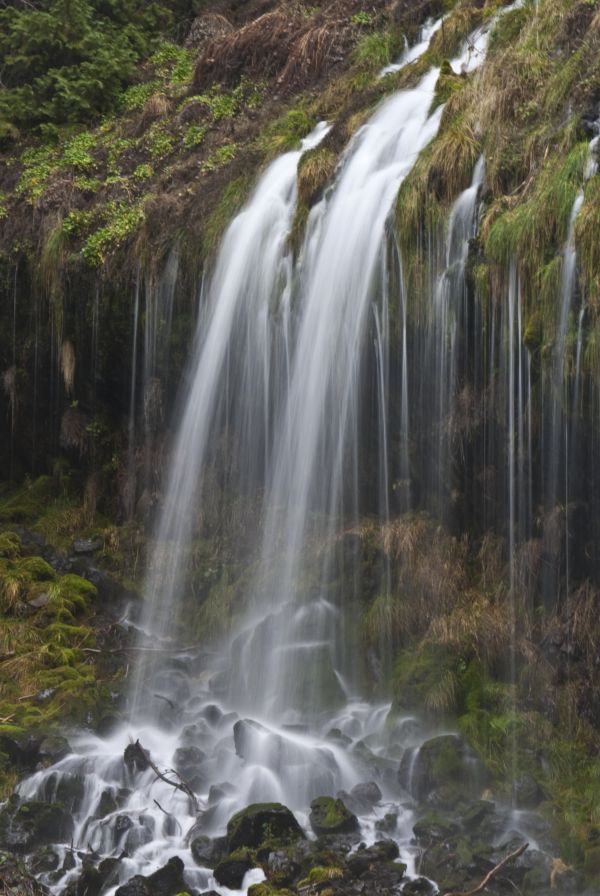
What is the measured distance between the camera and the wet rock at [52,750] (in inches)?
307

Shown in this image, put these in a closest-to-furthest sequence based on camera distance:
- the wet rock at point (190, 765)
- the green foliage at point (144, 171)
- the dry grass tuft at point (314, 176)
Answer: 1. the wet rock at point (190, 765)
2. the dry grass tuft at point (314, 176)
3. the green foliage at point (144, 171)

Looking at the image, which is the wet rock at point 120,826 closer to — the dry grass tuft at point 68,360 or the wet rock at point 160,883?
the wet rock at point 160,883

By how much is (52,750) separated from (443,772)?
117 inches

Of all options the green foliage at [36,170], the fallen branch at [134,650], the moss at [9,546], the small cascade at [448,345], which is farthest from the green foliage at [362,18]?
the fallen branch at [134,650]

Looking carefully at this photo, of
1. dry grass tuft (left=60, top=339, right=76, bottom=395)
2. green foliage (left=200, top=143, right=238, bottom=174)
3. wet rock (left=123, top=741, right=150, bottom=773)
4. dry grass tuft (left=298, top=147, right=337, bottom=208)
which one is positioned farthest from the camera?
green foliage (left=200, top=143, right=238, bottom=174)

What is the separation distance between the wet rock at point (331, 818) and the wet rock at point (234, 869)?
1.79ft

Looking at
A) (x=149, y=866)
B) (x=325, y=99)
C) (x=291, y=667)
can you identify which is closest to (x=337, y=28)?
(x=325, y=99)

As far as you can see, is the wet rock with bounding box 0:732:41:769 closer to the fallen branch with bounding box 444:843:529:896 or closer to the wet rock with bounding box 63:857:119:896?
the wet rock with bounding box 63:857:119:896

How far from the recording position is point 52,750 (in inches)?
310

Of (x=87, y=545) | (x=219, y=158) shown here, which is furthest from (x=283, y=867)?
(x=219, y=158)

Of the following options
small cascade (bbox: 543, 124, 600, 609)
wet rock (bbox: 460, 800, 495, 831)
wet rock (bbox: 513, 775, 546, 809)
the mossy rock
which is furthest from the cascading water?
small cascade (bbox: 543, 124, 600, 609)

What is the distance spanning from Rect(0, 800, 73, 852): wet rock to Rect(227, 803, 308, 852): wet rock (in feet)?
4.10

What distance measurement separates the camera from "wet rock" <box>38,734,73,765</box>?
780 cm

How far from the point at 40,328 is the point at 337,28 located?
5999 mm
